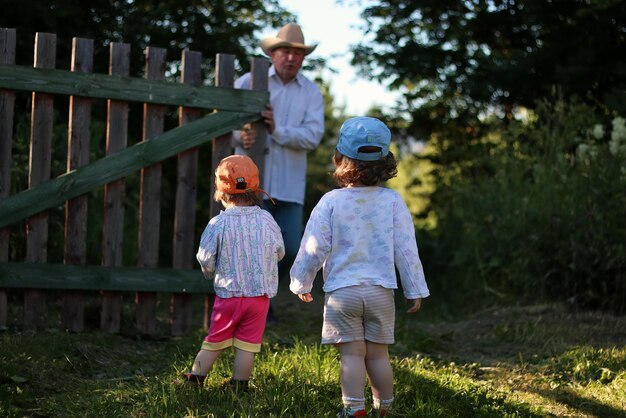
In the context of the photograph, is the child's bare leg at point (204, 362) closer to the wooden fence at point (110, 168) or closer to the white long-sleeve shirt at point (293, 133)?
the wooden fence at point (110, 168)

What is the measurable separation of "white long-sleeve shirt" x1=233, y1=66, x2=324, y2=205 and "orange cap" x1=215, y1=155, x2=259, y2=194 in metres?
1.89

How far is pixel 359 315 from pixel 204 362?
35.3 inches

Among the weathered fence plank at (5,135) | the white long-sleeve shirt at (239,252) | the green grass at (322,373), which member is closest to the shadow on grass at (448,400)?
the green grass at (322,373)

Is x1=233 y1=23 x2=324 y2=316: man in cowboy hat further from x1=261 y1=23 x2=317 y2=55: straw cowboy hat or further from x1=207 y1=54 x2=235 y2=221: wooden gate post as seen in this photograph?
x1=207 y1=54 x2=235 y2=221: wooden gate post

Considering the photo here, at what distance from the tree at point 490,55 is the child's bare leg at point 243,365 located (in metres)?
4.58

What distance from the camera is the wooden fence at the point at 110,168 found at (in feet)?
17.3

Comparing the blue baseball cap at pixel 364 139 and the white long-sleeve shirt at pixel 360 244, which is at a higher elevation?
the blue baseball cap at pixel 364 139

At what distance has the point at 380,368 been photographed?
3582mm

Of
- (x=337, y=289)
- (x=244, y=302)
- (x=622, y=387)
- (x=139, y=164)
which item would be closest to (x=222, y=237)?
(x=244, y=302)

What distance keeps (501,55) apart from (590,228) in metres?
3.08

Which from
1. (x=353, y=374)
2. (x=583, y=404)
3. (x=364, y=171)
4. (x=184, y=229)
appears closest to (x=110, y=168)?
(x=184, y=229)

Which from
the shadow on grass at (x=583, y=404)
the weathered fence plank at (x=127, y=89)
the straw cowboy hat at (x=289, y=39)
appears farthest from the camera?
the straw cowboy hat at (x=289, y=39)

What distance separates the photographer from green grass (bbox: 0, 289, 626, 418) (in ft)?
12.3

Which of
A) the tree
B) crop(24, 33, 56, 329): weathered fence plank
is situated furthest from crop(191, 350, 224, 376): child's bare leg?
the tree
